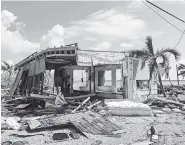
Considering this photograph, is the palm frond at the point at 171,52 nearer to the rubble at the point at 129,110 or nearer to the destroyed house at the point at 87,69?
the destroyed house at the point at 87,69

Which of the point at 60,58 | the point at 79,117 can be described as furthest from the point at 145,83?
the point at 79,117

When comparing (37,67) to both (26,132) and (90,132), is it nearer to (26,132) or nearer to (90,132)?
(26,132)

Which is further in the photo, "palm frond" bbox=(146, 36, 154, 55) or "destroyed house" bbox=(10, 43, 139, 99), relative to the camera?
"palm frond" bbox=(146, 36, 154, 55)

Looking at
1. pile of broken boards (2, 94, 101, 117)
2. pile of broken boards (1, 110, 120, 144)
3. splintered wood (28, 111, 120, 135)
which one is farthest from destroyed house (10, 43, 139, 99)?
pile of broken boards (1, 110, 120, 144)

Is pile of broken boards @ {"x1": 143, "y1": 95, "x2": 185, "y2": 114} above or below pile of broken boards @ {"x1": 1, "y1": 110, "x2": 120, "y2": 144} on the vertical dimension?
above

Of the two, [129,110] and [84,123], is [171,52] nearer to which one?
[129,110]

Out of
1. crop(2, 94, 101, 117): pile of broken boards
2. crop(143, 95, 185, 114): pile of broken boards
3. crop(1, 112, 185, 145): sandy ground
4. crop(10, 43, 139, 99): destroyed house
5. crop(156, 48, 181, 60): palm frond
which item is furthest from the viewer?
crop(156, 48, 181, 60): palm frond

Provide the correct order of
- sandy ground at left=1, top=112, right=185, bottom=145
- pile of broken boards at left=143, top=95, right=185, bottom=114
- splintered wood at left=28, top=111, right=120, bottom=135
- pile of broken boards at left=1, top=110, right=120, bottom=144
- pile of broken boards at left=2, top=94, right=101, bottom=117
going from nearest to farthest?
sandy ground at left=1, top=112, right=185, bottom=145 < pile of broken boards at left=1, top=110, right=120, bottom=144 < splintered wood at left=28, top=111, right=120, bottom=135 < pile of broken boards at left=2, top=94, right=101, bottom=117 < pile of broken boards at left=143, top=95, right=185, bottom=114

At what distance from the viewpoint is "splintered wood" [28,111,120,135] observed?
9.02 m

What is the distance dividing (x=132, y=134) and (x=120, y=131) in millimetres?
632

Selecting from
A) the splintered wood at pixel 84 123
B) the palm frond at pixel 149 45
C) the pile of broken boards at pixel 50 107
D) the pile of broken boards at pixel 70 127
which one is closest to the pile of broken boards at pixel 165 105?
the palm frond at pixel 149 45

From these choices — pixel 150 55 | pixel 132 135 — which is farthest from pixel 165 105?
pixel 132 135

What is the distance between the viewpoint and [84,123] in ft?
31.7

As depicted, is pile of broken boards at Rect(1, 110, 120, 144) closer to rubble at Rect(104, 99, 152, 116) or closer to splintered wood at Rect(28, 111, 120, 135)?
splintered wood at Rect(28, 111, 120, 135)
